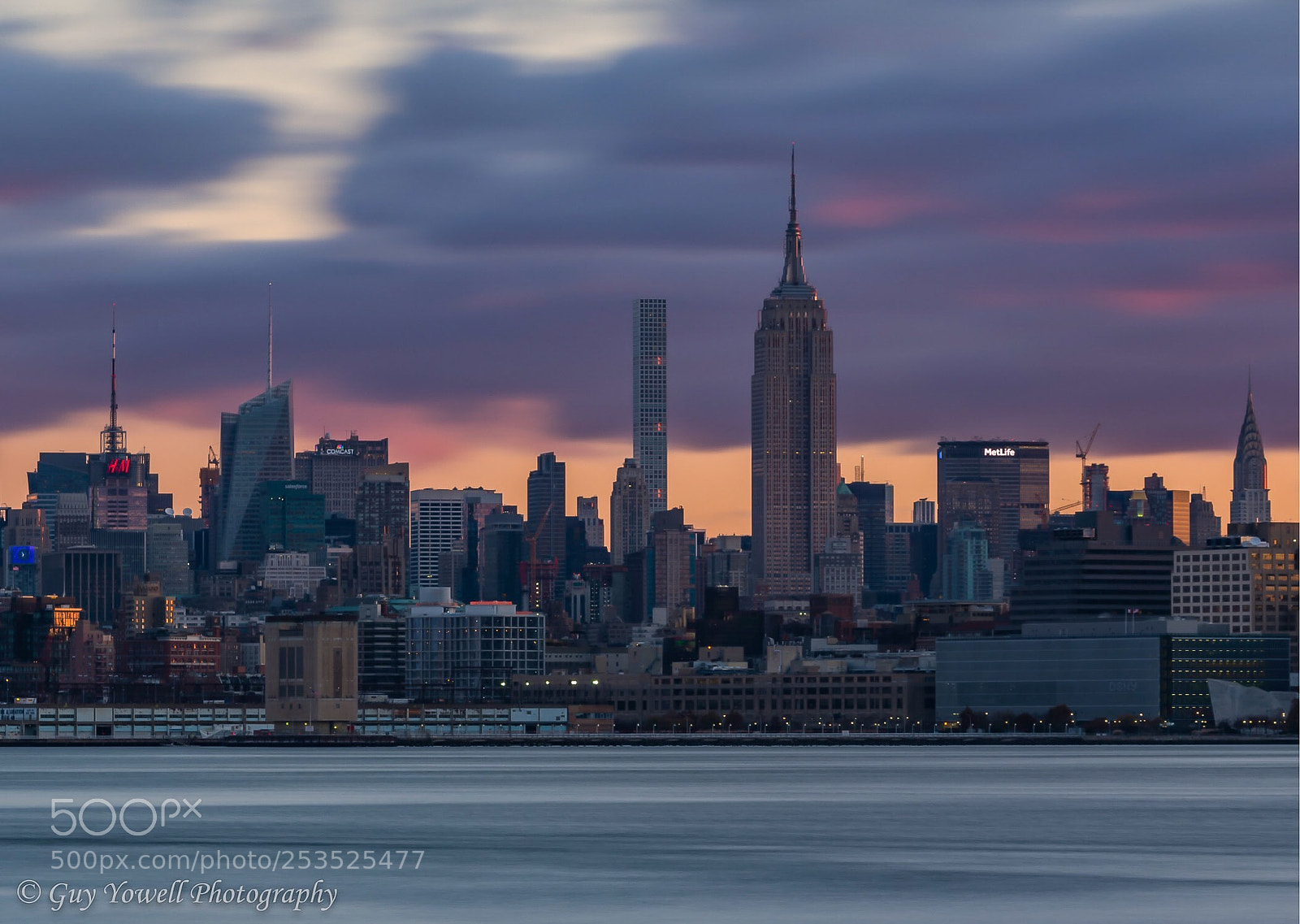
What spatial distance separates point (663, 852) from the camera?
104 m

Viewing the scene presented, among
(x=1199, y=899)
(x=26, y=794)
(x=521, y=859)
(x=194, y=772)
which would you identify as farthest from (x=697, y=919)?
(x=194, y=772)

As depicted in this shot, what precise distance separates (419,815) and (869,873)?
134ft

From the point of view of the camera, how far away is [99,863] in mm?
98938
